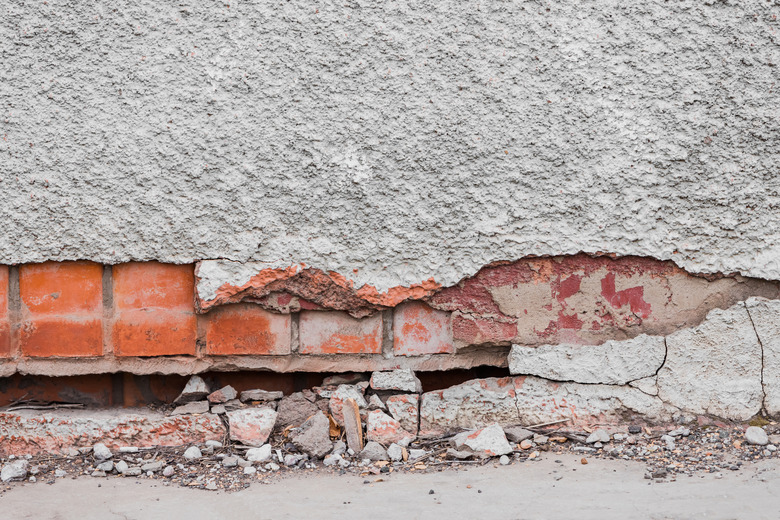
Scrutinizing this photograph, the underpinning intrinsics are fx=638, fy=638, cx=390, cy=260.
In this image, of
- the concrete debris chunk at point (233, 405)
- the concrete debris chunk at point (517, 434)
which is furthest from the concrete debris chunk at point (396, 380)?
the concrete debris chunk at point (233, 405)

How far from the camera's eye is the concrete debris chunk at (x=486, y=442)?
1686 mm

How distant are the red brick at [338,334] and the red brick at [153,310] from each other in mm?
320

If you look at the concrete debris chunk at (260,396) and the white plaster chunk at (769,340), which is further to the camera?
the concrete debris chunk at (260,396)

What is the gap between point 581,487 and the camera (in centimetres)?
150

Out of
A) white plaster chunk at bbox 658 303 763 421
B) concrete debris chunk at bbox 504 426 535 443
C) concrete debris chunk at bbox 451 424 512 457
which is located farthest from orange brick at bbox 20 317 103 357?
white plaster chunk at bbox 658 303 763 421

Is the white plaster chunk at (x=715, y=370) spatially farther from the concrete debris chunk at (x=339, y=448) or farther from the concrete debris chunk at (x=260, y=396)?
the concrete debris chunk at (x=260, y=396)

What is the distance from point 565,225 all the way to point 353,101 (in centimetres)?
66

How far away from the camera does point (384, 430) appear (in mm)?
1793

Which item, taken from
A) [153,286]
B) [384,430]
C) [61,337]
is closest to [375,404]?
[384,430]

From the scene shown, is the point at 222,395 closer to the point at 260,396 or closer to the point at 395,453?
the point at 260,396

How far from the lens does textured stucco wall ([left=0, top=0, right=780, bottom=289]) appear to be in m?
1.68

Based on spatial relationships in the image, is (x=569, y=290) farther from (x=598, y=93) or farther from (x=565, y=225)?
(x=598, y=93)

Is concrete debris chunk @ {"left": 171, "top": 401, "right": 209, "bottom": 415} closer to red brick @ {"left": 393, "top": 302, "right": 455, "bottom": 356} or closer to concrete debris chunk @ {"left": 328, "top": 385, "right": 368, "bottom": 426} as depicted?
concrete debris chunk @ {"left": 328, "top": 385, "right": 368, "bottom": 426}

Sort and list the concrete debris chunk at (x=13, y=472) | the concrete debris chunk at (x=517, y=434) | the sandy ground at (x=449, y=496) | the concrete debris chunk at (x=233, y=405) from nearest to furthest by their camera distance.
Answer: the sandy ground at (x=449, y=496) → the concrete debris chunk at (x=13, y=472) → the concrete debris chunk at (x=517, y=434) → the concrete debris chunk at (x=233, y=405)
